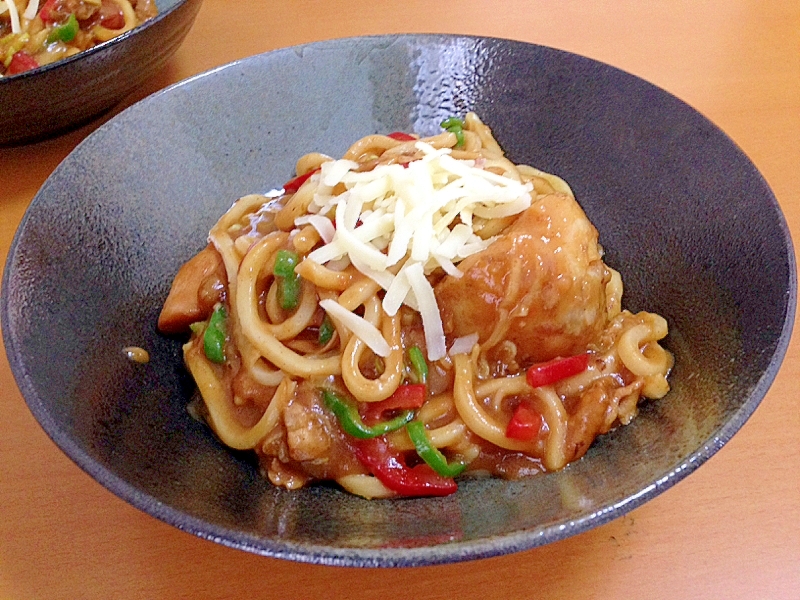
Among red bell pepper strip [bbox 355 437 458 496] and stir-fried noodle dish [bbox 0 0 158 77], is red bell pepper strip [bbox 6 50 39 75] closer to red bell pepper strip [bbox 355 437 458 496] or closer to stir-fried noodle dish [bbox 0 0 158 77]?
stir-fried noodle dish [bbox 0 0 158 77]

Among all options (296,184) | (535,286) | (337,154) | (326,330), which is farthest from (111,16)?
(535,286)

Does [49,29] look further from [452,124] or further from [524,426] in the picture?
[524,426]

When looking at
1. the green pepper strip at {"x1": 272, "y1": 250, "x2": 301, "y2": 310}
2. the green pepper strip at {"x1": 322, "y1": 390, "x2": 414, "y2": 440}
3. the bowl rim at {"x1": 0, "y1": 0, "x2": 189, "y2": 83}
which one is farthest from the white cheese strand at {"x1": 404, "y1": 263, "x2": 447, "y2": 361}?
the bowl rim at {"x1": 0, "y1": 0, "x2": 189, "y2": 83}

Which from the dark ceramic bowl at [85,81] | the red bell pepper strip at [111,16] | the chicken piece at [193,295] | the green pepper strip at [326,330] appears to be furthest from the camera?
the red bell pepper strip at [111,16]

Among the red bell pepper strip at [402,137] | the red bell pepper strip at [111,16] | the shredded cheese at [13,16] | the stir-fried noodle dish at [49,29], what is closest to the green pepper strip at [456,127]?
the red bell pepper strip at [402,137]

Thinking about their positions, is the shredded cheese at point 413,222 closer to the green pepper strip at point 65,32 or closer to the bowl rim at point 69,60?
the bowl rim at point 69,60

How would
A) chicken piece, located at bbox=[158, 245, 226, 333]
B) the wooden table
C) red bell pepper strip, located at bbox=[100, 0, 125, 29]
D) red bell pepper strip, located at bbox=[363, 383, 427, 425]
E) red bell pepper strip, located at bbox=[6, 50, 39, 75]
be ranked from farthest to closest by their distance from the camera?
red bell pepper strip, located at bbox=[100, 0, 125, 29]
red bell pepper strip, located at bbox=[6, 50, 39, 75]
chicken piece, located at bbox=[158, 245, 226, 333]
red bell pepper strip, located at bbox=[363, 383, 427, 425]
the wooden table
